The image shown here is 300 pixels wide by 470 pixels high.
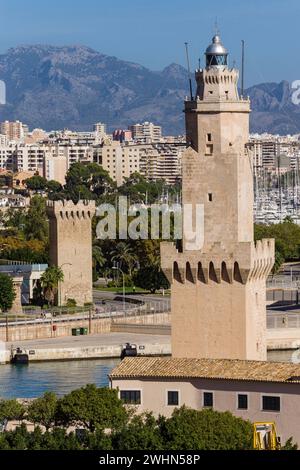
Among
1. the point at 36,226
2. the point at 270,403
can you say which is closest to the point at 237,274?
the point at 270,403

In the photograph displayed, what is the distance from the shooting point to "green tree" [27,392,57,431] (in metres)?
24.5

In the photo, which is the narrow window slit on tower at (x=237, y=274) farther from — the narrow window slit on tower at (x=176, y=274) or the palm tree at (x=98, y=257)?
the palm tree at (x=98, y=257)

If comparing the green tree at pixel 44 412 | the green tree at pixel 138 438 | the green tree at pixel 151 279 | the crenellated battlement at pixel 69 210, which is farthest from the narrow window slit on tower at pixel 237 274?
the green tree at pixel 151 279

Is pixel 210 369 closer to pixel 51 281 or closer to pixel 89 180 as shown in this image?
pixel 51 281

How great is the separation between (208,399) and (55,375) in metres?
15.5

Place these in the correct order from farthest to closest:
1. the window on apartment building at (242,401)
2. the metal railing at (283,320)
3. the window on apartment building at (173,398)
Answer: the metal railing at (283,320) → the window on apartment building at (173,398) → the window on apartment building at (242,401)

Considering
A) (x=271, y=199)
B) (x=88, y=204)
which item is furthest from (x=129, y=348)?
(x=271, y=199)

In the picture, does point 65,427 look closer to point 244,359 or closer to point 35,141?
point 244,359

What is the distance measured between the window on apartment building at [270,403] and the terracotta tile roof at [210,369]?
0.21m

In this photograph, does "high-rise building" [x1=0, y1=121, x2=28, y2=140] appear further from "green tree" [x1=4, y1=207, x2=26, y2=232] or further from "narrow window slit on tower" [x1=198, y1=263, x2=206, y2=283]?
"narrow window slit on tower" [x1=198, y1=263, x2=206, y2=283]

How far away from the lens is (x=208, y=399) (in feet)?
77.7

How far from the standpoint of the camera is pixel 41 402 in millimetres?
24922

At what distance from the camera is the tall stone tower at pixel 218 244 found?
24375 mm

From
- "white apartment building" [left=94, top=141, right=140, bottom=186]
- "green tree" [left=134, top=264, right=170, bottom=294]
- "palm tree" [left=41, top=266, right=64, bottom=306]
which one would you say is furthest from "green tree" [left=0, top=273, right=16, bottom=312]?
"white apartment building" [left=94, top=141, right=140, bottom=186]
